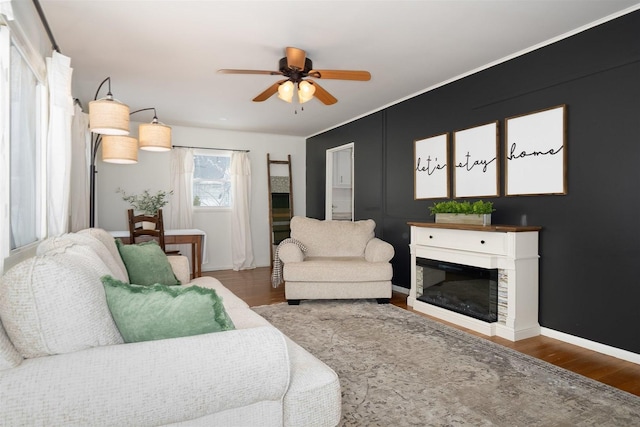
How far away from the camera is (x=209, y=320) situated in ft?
4.26

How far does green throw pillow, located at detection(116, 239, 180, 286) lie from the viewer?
255 centimetres

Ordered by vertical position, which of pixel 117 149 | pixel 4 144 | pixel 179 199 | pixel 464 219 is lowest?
pixel 464 219

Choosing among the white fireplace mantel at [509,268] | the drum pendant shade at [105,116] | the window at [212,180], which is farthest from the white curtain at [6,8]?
the window at [212,180]

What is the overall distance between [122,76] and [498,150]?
12.6 feet

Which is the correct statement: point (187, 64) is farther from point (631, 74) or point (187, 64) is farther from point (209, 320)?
point (631, 74)

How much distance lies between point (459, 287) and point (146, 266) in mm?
2720

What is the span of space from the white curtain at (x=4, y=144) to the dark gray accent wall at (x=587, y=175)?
362cm

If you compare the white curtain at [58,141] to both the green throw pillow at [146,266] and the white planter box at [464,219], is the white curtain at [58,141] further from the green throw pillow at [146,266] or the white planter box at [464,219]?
the white planter box at [464,219]

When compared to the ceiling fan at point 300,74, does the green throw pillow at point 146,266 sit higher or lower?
lower

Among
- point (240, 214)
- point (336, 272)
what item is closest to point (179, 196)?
point (240, 214)

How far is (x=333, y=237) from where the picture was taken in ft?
15.7

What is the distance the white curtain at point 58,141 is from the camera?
2635 mm

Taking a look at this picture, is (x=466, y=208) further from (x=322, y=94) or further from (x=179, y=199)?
(x=179, y=199)

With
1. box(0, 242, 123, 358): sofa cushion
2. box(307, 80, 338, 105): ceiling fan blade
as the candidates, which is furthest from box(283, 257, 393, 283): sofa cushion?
box(0, 242, 123, 358): sofa cushion
